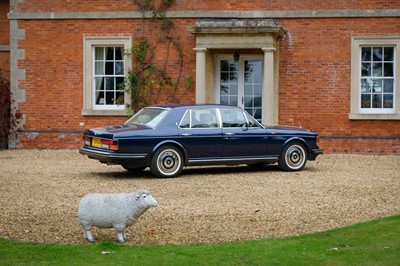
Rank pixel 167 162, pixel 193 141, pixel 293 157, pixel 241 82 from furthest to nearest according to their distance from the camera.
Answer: pixel 241 82 → pixel 293 157 → pixel 193 141 → pixel 167 162

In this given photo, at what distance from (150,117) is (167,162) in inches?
44.7

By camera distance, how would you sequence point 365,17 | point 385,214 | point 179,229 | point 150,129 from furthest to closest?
point 365,17, point 150,129, point 385,214, point 179,229

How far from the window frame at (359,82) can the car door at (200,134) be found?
6.36m

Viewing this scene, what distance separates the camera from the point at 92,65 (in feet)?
75.9

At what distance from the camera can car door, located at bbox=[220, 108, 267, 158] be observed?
16719 millimetres

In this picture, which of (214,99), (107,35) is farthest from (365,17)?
(107,35)

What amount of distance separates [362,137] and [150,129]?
776cm

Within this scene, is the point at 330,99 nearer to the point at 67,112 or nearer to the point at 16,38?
the point at 67,112

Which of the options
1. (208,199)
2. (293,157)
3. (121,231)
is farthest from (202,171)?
(121,231)

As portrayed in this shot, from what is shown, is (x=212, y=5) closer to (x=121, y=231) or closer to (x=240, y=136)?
(x=240, y=136)

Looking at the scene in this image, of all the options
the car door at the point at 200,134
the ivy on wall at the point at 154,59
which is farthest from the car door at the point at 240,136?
the ivy on wall at the point at 154,59

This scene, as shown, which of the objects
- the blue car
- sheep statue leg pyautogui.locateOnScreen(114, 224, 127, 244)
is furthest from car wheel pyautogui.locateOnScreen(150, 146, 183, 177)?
sheep statue leg pyautogui.locateOnScreen(114, 224, 127, 244)

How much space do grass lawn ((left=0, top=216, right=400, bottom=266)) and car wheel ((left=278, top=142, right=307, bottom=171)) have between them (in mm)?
6768

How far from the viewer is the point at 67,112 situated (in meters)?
23.2
